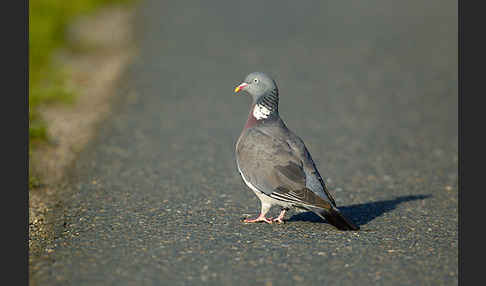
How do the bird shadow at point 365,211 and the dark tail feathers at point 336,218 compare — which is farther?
the bird shadow at point 365,211

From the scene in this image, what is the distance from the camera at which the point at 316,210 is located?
549cm

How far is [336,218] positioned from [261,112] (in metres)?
1.17

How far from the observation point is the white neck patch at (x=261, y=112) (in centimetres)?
Answer: 598

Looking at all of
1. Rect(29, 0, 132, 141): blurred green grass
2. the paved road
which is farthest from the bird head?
Rect(29, 0, 132, 141): blurred green grass

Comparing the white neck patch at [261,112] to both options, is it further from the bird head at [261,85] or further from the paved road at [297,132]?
the paved road at [297,132]

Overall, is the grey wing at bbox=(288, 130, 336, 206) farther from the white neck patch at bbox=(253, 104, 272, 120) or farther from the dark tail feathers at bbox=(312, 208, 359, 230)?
the white neck patch at bbox=(253, 104, 272, 120)

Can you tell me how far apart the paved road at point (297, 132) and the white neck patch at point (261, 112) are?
0.98 meters

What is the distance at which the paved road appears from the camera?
16.7 feet

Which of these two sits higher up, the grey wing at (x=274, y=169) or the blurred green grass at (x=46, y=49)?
the blurred green grass at (x=46, y=49)

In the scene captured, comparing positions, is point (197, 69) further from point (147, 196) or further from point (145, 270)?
point (145, 270)

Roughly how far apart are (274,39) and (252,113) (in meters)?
8.13

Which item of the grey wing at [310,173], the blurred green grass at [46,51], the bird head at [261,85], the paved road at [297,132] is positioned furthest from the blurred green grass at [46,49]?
the grey wing at [310,173]

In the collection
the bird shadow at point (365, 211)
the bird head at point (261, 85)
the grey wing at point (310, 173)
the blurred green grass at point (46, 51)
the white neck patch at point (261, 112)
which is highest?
the blurred green grass at point (46, 51)

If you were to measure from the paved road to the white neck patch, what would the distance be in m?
0.98
